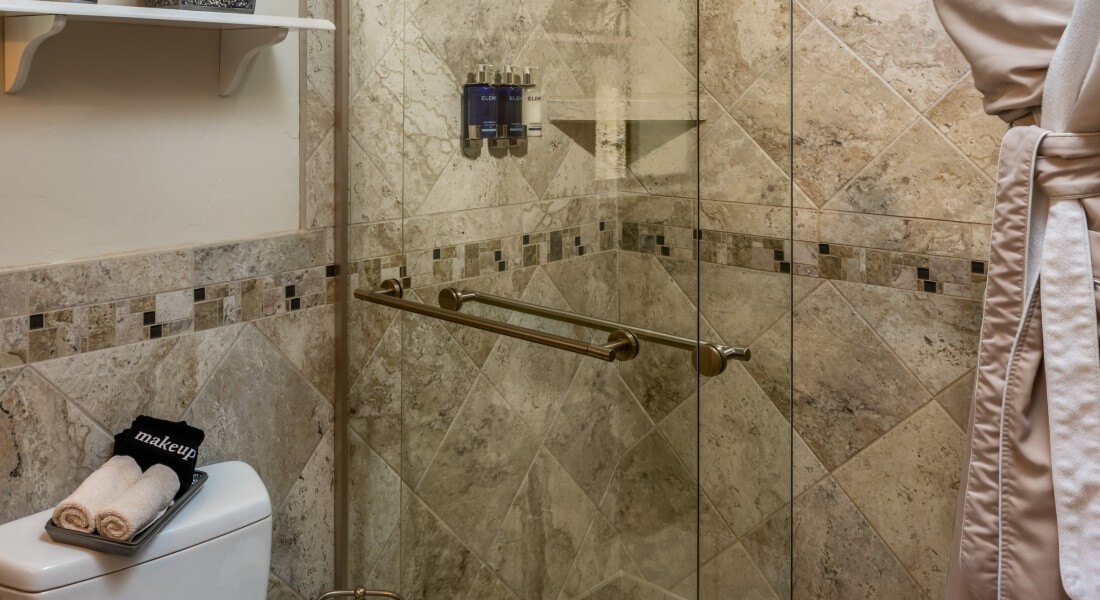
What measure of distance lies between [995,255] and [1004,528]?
0.41 m

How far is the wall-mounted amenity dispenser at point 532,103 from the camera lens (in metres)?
1.38

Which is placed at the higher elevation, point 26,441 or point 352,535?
point 26,441

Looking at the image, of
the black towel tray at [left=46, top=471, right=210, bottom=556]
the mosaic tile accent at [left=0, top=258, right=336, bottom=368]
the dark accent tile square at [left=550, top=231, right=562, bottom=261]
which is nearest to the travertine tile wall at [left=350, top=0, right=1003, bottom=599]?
the dark accent tile square at [left=550, top=231, right=562, bottom=261]

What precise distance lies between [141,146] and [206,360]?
0.40 meters

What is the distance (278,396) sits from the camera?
67.9 inches

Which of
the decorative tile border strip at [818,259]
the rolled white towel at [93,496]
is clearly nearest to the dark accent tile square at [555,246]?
the decorative tile border strip at [818,259]

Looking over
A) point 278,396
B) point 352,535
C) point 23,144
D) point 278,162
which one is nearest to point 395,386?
point 278,396

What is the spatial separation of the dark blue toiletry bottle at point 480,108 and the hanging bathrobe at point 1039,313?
0.72m

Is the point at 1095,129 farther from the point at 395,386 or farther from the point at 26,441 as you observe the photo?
the point at 26,441

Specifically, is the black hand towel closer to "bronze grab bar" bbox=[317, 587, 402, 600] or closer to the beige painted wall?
the beige painted wall

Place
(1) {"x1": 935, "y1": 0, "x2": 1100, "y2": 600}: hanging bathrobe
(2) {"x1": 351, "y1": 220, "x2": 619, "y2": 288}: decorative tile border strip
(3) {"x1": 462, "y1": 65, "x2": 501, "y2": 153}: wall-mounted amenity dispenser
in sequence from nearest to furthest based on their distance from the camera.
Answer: (1) {"x1": 935, "y1": 0, "x2": 1100, "y2": 600}: hanging bathrobe → (2) {"x1": 351, "y1": 220, "x2": 619, "y2": 288}: decorative tile border strip → (3) {"x1": 462, "y1": 65, "x2": 501, "y2": 153}: wall-mounted amenity dispenser

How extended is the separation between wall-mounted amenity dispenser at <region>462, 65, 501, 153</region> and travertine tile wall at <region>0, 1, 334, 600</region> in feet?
1.32

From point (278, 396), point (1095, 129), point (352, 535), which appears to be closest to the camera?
point (1095, 129)

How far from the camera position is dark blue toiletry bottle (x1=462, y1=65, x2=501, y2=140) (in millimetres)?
1438
